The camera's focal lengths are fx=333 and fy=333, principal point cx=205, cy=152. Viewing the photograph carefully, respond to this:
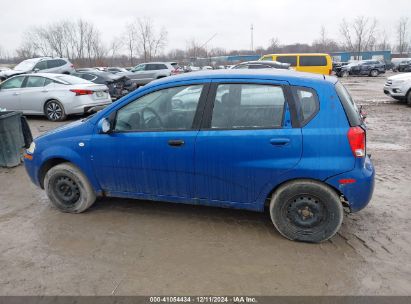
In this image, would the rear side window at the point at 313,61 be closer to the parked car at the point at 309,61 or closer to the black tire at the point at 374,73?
the parked car at the point at 309,61

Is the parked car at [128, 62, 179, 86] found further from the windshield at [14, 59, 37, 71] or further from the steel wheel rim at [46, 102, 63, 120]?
the steel wheel rim at [46, 102, 63, 120]

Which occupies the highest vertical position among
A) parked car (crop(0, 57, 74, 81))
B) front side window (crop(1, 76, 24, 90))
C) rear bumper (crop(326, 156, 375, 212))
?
parked car (crop(0, 57, 74, 81))

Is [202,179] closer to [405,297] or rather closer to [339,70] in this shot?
[405,297]

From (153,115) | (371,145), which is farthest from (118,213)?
(371,145)

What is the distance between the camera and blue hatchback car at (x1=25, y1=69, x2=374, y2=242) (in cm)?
310

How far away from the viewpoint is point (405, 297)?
8.38 ft

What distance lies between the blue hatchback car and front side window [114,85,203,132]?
1cm

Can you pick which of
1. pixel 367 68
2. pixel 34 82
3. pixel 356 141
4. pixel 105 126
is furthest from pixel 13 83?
pixel 367 68

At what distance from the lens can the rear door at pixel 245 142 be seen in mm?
3151

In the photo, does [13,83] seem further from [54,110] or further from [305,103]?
[305,103]

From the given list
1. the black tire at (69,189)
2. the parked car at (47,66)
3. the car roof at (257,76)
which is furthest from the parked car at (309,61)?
the black tire at (69,189)

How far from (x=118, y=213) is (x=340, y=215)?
252cm

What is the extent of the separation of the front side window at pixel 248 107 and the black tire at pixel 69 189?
1.78m

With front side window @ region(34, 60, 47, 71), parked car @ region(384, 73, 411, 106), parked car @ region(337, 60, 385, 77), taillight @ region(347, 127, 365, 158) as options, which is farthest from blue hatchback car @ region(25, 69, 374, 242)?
parked car @ region(337, 60, 385, 77)
